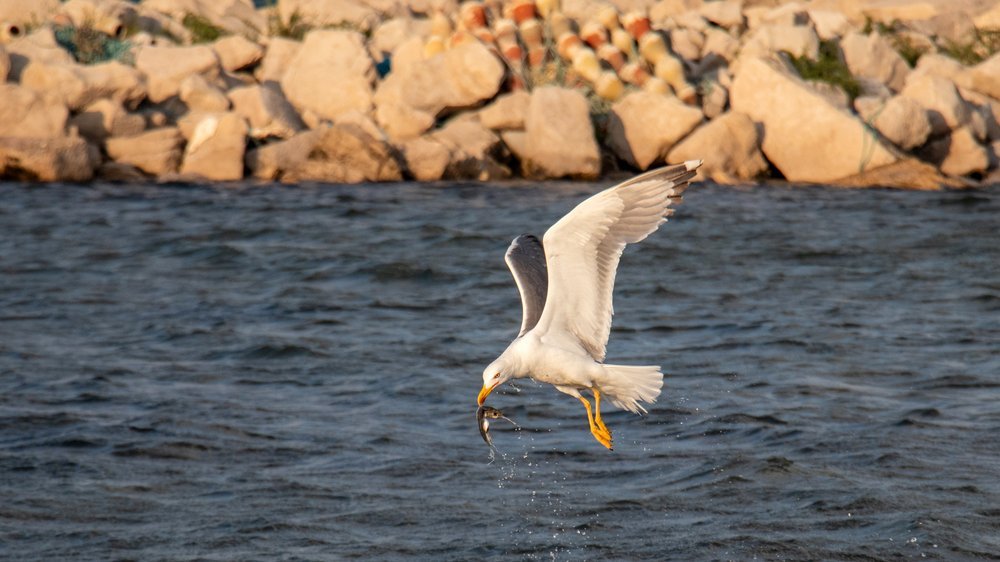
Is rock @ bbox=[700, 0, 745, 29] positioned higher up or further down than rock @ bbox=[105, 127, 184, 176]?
higher up

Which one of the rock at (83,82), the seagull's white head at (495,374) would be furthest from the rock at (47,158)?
the seagull's white head at (495,374)

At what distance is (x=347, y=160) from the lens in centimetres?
1912

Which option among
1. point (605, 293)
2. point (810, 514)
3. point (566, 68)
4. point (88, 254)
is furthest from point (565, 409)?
point (566, 68)

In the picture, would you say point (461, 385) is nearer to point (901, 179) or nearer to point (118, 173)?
point (118, 173)

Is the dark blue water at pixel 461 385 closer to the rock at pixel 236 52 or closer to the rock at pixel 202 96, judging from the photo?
the rock at pixel 202 96

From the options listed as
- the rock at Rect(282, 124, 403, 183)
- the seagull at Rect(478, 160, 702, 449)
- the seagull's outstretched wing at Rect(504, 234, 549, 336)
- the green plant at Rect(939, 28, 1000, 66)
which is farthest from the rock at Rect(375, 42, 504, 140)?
the seagull at Rect(478, 160, 702, 449)

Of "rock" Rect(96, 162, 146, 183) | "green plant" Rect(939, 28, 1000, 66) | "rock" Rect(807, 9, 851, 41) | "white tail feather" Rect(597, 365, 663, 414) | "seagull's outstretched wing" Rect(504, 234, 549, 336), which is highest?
"seagull's outstretched wing" Rect(504, 234, 549, 336)

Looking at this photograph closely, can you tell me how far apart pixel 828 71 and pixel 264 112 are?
7.93 metres

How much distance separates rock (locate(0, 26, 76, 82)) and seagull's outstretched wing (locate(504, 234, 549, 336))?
1310 centimetres

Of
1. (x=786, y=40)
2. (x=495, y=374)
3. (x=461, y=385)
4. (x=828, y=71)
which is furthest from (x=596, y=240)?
(x=786, y=40)

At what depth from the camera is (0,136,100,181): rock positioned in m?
18.5

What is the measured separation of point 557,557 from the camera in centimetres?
834

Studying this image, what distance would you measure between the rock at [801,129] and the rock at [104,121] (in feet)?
25.5

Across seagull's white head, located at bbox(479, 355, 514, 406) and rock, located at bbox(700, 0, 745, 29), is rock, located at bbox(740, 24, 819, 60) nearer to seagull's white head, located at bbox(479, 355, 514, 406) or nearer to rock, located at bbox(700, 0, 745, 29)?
rock, located at bbox(700, 0, 745, 29)
